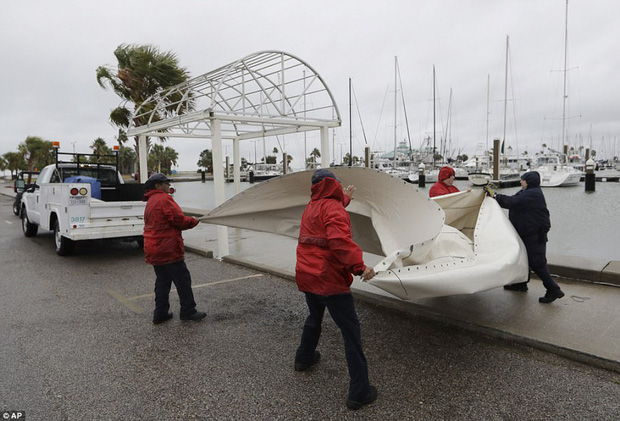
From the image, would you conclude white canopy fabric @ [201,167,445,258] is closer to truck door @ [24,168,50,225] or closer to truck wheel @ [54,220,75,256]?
truck wheel @ [54,220,75,256]

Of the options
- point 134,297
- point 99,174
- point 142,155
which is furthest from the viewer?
point 142,155

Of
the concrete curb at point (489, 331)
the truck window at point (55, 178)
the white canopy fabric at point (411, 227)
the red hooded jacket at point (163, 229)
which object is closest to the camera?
the concrete curb at point (489, 331)

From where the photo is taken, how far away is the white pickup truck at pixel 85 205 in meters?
8.59

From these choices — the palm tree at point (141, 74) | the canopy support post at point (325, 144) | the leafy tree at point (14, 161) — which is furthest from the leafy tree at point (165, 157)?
the canopy support post at point (325, 144)

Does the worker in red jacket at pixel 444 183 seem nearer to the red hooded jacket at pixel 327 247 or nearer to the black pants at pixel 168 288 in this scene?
the red hooded jacket at pixel 327 247

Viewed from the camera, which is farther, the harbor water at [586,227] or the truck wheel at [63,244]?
the harbor water at [586,227]

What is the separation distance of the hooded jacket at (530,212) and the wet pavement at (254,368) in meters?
1.53

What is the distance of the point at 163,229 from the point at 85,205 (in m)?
4.47

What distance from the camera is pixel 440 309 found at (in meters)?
5.15

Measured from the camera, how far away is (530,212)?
17.2ft

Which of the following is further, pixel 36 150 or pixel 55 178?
pixel 36 150

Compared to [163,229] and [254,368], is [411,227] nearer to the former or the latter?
[254,368]

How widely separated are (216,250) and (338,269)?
6.60 metres

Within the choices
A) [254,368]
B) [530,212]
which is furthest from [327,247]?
[530,212]
